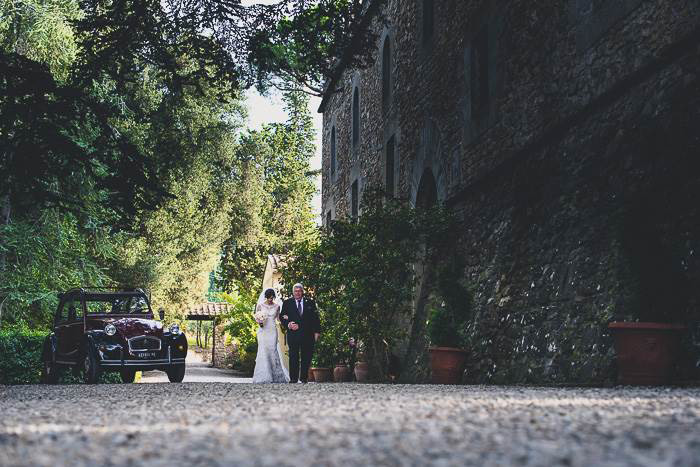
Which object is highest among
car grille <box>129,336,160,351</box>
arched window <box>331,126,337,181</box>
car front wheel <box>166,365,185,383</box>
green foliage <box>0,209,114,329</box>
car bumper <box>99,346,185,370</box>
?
arched window <box>331,126,337,181</box>

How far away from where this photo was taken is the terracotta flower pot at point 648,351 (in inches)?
285

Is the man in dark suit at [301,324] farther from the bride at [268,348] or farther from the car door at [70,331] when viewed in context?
the car door at [70,331]

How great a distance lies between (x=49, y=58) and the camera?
19.9 meters

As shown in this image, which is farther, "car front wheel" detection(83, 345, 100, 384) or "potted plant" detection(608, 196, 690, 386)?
"car front wheel" detection(83, 345, 100, 384)

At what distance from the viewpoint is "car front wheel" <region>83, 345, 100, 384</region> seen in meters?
13.5

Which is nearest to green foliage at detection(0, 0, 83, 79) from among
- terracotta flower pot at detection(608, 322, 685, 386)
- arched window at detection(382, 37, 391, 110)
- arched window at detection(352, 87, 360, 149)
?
arched window at detection(382, 37, 391, 110)

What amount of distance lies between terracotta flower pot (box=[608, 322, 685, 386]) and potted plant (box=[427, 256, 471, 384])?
4072mm

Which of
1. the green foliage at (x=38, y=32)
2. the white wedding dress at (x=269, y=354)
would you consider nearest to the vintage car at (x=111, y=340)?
the white wedding dress at (x=269, y=354)

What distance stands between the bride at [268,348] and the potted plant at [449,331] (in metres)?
3.11

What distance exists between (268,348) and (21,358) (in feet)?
18.6

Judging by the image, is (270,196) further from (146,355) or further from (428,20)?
(146,355)

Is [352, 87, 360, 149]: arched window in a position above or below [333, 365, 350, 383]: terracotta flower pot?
above

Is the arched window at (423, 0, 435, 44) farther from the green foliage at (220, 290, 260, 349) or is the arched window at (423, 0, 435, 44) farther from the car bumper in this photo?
the green foliage at (220, 290, 260, 349)

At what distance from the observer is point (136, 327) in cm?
1418
